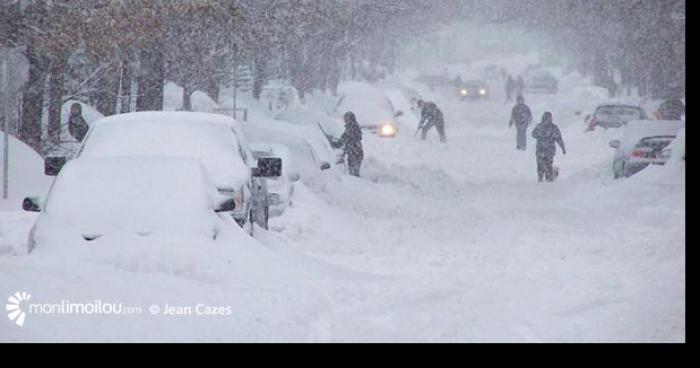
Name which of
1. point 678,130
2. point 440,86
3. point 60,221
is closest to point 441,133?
point 678,130

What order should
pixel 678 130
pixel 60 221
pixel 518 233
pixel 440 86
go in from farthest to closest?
pixel 440 86 < pixel 678 130 < pixel 518 233 < pixel 60 221

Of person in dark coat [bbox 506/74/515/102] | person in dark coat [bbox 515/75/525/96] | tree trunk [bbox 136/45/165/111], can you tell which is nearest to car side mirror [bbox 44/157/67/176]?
tree trunk [bbox 136/45/165/111]

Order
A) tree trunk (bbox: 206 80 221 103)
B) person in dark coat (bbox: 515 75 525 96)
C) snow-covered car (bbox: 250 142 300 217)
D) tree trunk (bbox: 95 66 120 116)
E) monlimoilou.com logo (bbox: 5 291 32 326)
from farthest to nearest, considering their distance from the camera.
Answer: person in dark coat (bbox: 515 75 525 96)
tree trunk (bbox: 206 80 221 103)
tree trunk (bbox: 95 66 120 116)
snow-covered car (bbox: 250 142 300 217)
monlimoilou.com logo (bbox: 5 291 32 326)

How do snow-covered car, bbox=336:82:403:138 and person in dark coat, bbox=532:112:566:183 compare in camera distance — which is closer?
person in dark coat, bbox=532:112:566:183

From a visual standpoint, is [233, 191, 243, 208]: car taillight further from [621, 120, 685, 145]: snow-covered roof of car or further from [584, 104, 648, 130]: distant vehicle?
[584, 104, 648, 130]: distant vehicle

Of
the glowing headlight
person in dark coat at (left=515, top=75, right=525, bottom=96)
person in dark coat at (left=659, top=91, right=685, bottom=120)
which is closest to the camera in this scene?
person in dark coat at (left=659, top=91, right=685, bottom=120)

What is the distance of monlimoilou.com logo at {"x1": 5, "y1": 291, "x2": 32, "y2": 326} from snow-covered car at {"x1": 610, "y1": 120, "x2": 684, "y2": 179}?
1545cm

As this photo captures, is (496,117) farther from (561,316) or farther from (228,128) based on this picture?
(561,316)

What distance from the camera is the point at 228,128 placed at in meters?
14.0

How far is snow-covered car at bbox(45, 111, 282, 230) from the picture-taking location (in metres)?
12.9

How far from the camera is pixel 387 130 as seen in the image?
34.8m

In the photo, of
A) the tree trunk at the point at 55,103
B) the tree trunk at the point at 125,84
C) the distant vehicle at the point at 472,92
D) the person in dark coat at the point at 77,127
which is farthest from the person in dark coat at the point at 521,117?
the distant vehicle at the point at 472,92

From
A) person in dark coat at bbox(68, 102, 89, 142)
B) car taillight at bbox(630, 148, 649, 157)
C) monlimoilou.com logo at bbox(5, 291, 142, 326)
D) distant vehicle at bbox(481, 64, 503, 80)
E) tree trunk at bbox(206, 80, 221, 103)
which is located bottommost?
monlimoilou.com logo at bbox(5, 291, 142, 326)
